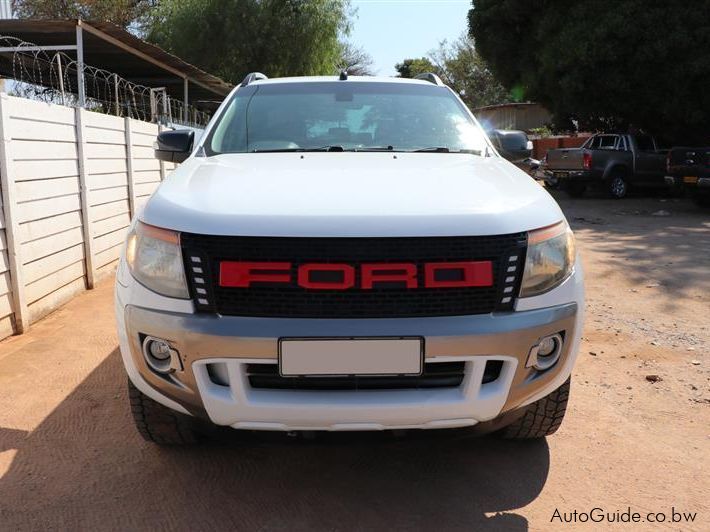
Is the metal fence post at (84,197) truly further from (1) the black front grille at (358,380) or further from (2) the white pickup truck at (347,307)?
(1) the black front grille at (358,380)

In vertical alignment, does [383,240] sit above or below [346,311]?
above

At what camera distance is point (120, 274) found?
2.36 m

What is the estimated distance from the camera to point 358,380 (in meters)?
2.07

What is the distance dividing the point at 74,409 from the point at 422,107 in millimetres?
2485

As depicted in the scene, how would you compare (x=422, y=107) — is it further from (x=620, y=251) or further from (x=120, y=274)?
(x=620, y=251)

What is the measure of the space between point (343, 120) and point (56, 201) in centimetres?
293

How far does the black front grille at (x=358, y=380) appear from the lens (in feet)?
6.75

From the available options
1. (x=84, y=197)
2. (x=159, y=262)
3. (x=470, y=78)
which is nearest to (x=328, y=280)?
(x=159, y=262)

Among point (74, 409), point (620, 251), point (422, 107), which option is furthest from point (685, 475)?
point (620, 251)

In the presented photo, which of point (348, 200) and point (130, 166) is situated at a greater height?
point (348, 200)

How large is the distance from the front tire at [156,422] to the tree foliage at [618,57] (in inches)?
582

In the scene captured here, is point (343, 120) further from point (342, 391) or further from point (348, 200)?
point (342, 391)

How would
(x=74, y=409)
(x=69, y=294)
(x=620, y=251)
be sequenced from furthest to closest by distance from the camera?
(x=620, y=251)
(x=69, y=294)
(x=74, y=409)

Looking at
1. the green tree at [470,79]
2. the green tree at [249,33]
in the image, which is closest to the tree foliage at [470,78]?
the green tree at [470,79]
